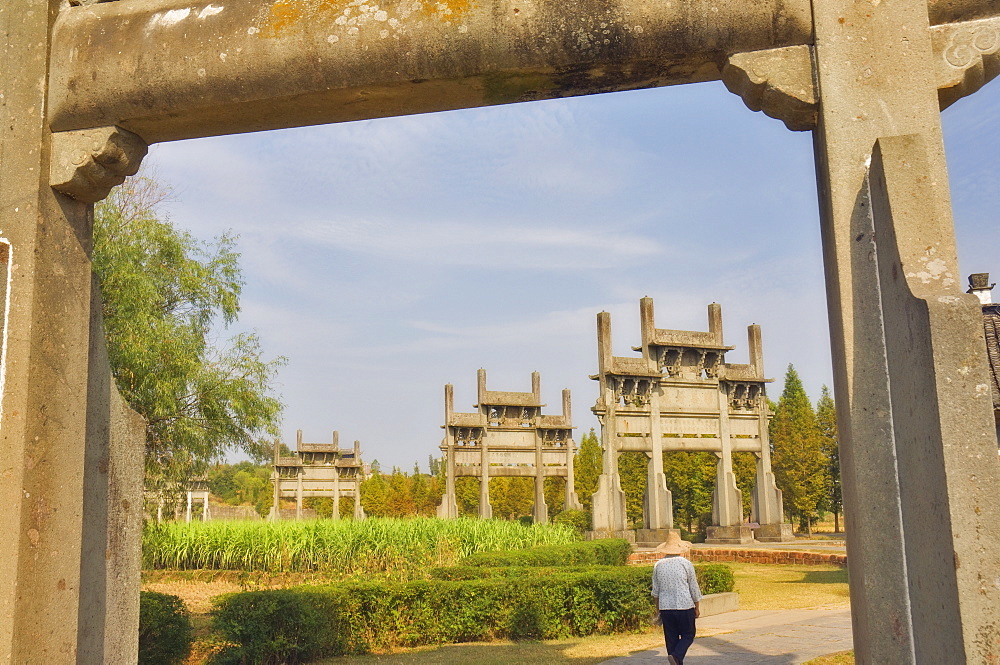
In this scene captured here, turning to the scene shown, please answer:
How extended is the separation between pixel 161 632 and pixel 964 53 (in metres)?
8.56

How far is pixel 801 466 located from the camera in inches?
1398

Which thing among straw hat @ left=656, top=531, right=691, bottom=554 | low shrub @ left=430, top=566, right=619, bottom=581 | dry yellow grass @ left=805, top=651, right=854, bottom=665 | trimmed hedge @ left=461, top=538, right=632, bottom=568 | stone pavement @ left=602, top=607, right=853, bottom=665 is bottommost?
stone pavement @ left=602, top=607, right=853, bottom=665

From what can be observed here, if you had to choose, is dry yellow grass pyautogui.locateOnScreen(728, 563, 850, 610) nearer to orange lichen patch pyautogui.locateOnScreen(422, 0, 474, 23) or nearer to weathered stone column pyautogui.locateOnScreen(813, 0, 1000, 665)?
weathered stone column pyautogui.locateOnScreen(813, 0, 1000, 665)

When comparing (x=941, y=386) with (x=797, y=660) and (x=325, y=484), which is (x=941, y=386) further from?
(x=325, y=484)

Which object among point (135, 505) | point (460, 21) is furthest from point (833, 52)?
point (135, 505)

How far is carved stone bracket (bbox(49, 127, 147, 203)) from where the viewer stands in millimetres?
3516

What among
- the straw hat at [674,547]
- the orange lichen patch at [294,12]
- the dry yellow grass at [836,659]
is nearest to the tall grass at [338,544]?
the straw hat at [674,547]

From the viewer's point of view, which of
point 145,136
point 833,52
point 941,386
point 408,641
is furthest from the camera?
point 408,641

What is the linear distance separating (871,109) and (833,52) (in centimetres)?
27

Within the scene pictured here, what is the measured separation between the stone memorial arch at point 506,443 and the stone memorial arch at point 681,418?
21.3 ft

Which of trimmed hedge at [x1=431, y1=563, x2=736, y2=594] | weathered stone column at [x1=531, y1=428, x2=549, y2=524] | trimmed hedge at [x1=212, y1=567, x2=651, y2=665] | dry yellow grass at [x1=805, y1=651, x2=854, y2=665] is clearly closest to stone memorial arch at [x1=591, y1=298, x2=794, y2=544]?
weathered stone column at [x1=531, y1=428, x2=549, y2=524]

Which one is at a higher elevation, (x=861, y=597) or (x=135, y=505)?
(x=135, y=505)

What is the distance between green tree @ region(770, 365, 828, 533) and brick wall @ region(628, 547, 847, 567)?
13.9 metres

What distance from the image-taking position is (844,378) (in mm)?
2957
